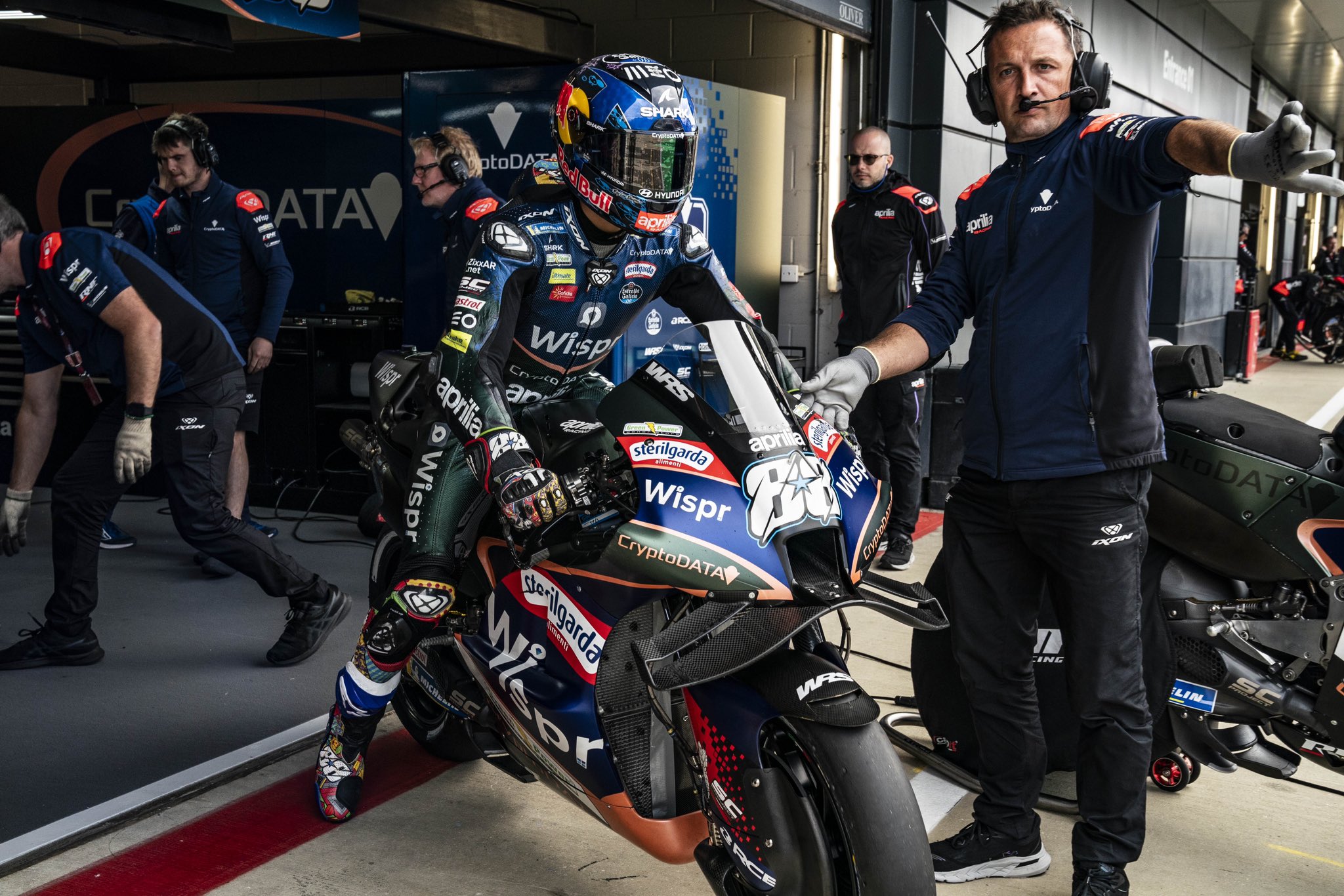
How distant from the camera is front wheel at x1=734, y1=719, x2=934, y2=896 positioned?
1.99 meters

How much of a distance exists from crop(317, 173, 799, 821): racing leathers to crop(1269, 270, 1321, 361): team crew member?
18.4m

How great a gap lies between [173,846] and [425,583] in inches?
36.7

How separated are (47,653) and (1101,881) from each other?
12.0ft

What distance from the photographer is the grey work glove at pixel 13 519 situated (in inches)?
158

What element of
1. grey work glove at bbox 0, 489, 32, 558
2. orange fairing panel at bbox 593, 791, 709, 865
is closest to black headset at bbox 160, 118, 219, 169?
grey work glove at bbox 0, 489, 32, 558

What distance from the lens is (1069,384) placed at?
2598 mm

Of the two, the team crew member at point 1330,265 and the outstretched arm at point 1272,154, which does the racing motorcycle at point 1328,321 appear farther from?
the outstretched arm at point 1272,154

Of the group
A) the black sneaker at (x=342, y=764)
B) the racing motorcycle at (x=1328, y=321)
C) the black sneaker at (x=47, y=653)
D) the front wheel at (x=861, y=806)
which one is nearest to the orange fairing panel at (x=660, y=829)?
the front wheel at (x=861, y=806)

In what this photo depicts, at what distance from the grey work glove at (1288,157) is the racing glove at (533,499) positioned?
1292mm

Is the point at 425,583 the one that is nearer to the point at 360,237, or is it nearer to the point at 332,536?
the point at 332,536

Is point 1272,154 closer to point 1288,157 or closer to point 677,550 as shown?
point 1288,157

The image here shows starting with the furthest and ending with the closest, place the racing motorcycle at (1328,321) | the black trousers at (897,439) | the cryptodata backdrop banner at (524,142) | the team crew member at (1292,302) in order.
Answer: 1. the team crew member at (1292,302)
2. the racing motorcycle at (1328,321)
3. the cryptodata backdrop banner at (524,142)
4. the black trousers at (897,439)

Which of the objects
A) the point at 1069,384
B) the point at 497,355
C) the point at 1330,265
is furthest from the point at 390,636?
the point at 1330,265

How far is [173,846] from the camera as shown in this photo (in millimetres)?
2938
